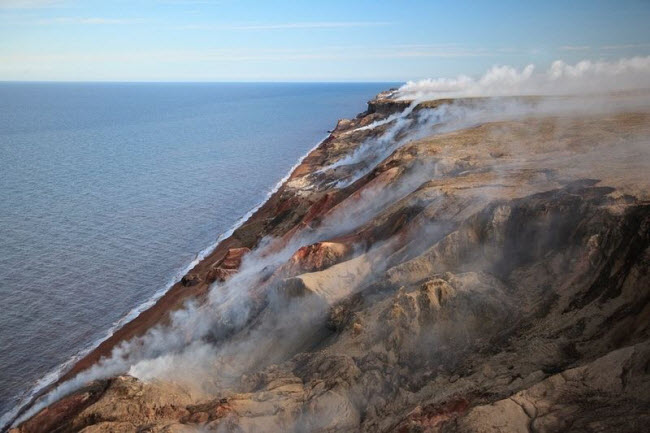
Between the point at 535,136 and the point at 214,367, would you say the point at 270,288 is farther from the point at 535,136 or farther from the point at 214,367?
the point at 535,136

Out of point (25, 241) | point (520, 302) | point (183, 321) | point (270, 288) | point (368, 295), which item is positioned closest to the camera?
point (520, 302)

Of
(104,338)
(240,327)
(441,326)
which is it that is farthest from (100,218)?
(441,326)

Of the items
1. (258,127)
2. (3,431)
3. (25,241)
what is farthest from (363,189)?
(258,127)

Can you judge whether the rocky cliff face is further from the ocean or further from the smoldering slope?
the ocean

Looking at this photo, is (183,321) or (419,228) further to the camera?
(183,321)

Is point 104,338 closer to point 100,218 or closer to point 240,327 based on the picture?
point 240,327

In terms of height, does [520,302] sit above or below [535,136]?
below
